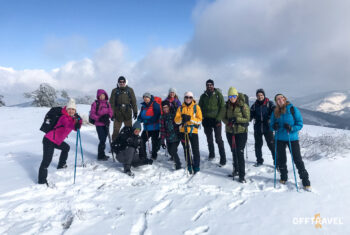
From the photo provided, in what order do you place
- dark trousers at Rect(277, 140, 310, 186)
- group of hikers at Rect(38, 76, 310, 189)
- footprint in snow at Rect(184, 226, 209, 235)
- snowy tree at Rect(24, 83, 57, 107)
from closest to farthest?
1. footprint in snow at Rect(184, 226, 209, 235)
2. dark trousers at Rect(277, 140, 310, 186)
3. group of hikers at Rect(38, 76, 310, 189)
4. snowy tree at Rect(24, 83, 57, 107)

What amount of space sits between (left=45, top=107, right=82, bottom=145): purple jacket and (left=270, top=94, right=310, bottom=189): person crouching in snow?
5.74 m

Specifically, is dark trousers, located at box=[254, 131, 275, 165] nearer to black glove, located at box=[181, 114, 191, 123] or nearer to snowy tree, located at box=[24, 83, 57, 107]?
black glove, located at box=[181, 114, 191, 123]

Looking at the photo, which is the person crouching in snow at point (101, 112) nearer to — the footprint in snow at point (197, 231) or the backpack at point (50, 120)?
the backpack at point (50, 120)

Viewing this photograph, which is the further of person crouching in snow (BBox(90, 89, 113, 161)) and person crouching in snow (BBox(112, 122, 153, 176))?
person crouching in snow (BBox(90, 89, 113, 161))

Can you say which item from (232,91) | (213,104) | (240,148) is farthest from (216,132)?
(232,91)

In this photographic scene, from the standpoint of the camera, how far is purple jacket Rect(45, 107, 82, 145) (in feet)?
17.2

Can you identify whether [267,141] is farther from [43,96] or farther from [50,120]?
[43,96]

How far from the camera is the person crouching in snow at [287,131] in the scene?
4.74 metres

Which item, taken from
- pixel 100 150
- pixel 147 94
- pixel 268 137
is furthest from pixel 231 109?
pixel 100 150

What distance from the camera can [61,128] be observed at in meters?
5.38

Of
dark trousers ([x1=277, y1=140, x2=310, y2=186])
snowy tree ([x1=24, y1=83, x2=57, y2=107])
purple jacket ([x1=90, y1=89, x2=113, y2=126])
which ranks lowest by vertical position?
dark trousers ([x1=277, y1=140, x2=310, y2=186])

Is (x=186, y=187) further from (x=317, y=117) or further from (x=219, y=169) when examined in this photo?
(x=317, y=117)

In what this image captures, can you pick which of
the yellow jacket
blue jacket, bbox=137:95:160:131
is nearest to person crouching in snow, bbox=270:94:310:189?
the yellow jacket

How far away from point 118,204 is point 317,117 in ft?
464
